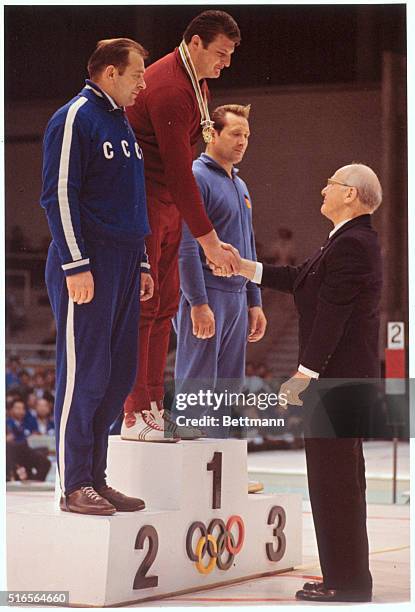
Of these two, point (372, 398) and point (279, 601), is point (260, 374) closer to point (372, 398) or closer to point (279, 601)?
point (372, 398)

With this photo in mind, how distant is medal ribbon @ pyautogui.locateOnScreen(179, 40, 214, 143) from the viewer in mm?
4828

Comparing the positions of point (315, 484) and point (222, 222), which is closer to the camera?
point (315, 484)

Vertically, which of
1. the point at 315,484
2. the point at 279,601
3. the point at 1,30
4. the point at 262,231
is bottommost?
the point at 279,601

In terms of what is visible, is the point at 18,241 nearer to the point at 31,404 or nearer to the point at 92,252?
the point at 92,252

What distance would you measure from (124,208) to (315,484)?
1.25 m

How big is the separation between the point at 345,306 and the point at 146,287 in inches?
30.0

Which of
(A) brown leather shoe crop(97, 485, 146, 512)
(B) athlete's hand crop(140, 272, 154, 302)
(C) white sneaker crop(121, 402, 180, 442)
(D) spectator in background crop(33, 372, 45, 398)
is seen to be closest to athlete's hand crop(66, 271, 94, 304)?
(B) athlete's hand crop(140, 272, 154, 302)

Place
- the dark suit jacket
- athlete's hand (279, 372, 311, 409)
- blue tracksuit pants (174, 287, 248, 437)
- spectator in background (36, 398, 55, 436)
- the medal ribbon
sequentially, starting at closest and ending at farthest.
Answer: the dark suit jacket
athlete's hand (279, 372, 311, 409)
the medal ribbon
blue tracksuit pants (174, 287, 248, 437)
spectator in background (36, 398, 55, 436)

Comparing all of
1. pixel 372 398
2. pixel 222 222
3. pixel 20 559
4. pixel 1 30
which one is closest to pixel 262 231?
pixel 222 222

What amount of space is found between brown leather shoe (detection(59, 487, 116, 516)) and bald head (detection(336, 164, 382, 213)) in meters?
1.47

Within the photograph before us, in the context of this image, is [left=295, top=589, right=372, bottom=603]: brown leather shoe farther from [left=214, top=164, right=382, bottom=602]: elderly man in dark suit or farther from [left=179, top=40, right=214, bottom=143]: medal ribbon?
[left=179, top=40, right=214, bottom=143]: medal ribbon

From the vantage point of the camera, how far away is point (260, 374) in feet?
16.3

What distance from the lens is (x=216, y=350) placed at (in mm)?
5043

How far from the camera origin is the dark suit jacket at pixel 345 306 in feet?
15.1
